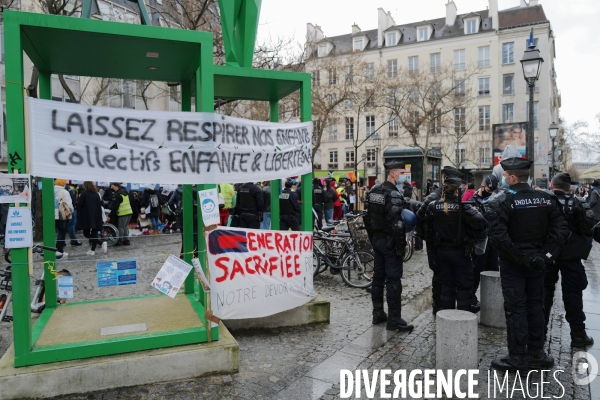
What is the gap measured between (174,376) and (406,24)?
5583 centimetres

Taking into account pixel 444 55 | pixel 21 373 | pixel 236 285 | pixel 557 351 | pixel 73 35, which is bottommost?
pixel 557 351

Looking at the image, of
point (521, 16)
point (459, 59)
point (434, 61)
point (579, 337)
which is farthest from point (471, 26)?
point (579, 337)

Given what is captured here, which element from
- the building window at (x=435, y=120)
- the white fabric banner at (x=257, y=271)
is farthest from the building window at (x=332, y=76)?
the white fabric banner at (x=257, y=271)

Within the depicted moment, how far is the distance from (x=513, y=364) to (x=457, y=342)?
0.63 meters

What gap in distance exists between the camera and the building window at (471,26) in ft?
159

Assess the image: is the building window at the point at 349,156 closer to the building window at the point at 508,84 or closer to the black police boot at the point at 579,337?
the building window at the point at 508,84

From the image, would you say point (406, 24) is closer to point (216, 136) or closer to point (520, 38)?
point (520, 38)

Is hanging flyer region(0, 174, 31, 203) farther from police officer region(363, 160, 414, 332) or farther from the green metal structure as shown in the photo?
police officer region(363, 160, 414, 332)

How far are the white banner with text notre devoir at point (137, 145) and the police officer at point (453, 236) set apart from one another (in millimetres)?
2257

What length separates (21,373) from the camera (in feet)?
12.8

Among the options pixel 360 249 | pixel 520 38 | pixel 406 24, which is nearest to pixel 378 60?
pixel 406 24

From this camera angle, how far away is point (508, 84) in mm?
46531

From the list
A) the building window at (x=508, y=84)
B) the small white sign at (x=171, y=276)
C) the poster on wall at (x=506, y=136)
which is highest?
the building window at (x=508, y=84)

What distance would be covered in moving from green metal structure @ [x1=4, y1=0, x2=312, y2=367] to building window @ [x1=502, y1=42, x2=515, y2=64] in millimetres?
46738
